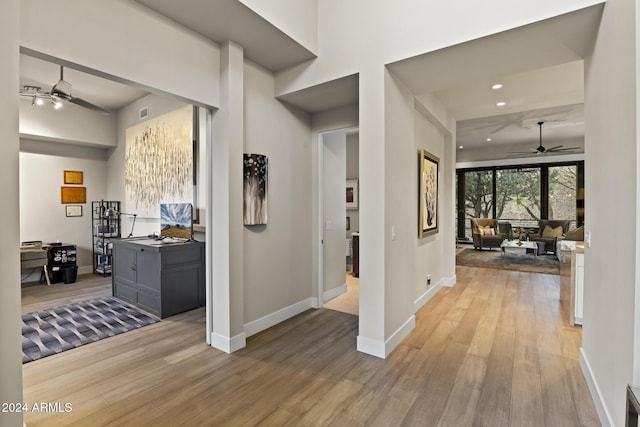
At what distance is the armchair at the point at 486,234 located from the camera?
345 inches

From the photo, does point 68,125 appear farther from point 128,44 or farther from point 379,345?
point 379,345

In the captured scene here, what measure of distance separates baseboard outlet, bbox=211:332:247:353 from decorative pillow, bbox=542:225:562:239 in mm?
8933

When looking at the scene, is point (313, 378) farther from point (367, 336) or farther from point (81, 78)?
point (81, 78)

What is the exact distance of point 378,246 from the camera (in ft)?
8.96

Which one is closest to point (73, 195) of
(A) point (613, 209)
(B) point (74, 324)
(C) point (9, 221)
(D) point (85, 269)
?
(D) point (85, 269)

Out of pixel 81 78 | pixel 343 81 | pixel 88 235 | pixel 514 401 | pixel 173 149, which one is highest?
pixel 81 78

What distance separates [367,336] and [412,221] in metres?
1.35

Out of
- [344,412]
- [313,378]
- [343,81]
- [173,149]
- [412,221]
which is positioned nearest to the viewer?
[344,412]

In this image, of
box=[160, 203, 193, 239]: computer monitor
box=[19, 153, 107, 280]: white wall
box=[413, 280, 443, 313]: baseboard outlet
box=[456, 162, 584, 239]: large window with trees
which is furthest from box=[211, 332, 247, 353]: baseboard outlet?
box=[456, 162, 584, 239]: large window with trees

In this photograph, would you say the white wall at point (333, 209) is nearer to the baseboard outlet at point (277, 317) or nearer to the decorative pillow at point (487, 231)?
the baseboard outlet at point (277, 317)

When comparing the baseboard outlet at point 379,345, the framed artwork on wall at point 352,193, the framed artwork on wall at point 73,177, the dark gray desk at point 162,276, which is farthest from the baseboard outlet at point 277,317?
the framed artwork on wall at point 73,177

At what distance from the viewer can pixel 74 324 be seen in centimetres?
348

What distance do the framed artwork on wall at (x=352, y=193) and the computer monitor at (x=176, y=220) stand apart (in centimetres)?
325

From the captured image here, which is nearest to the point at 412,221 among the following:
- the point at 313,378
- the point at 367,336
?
the point at 367,336
